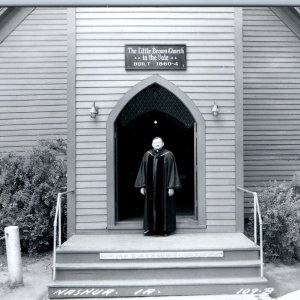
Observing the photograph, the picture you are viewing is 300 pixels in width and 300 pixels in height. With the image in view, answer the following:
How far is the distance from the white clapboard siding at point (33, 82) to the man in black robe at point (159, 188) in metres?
3.36

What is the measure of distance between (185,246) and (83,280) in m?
1.55

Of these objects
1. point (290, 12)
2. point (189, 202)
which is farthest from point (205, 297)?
point (290, 12)

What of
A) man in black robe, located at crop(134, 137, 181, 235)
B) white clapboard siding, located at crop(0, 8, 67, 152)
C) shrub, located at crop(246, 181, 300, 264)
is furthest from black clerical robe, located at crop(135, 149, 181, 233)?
white clapboard siding, located at crop(0, 8, 67, 152)

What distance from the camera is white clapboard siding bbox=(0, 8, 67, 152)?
10070 mm

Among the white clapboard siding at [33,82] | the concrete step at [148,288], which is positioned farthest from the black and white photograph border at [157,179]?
the white clapboard siding at [33,82]

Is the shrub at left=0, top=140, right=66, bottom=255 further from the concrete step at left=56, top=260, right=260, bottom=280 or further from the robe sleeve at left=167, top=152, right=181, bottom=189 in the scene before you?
the robe sleeve at left=167, top=152, right=181, bottom=189

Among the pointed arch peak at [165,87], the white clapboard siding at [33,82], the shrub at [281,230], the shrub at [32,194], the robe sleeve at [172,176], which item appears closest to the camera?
the robe sleeve at [172,176]

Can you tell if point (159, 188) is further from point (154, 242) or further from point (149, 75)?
point (149, 75)

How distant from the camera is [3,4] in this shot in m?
1.98

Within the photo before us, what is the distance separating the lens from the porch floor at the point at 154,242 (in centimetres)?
628

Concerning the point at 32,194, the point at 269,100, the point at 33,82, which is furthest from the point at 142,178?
the point at 33,82

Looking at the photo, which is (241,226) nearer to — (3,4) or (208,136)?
(208,136)

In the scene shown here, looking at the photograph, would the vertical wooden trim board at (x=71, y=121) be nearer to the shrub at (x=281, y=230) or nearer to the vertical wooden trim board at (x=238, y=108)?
the vertical wooden trim board at (x=238, y=108)

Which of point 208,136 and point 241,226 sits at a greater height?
point 208,136
